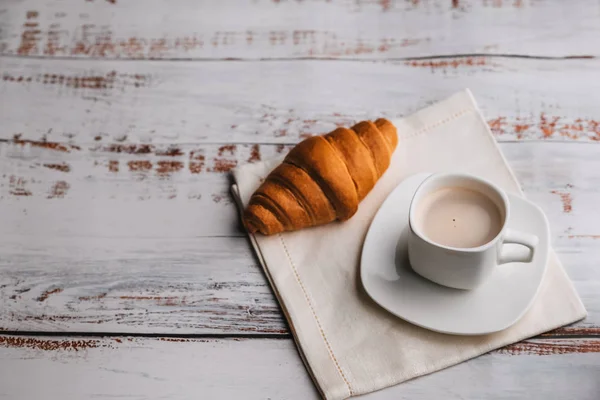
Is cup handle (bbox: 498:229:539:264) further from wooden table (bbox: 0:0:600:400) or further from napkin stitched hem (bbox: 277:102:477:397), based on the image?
napkin stitched hem (bbox: 277:102:477:397)

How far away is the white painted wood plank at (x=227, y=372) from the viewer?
0.84m

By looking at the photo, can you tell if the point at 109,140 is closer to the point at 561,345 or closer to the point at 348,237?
the point at 348,237

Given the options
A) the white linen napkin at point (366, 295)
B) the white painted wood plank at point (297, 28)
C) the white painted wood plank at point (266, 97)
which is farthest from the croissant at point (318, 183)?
the white painted wood plank at point (297, 28)

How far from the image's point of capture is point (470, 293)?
2.82 feet

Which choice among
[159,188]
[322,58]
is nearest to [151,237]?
[159,188]

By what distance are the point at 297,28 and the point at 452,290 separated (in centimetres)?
54

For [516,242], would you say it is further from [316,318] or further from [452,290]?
[316,318]

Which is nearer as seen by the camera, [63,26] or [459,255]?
[459,255]

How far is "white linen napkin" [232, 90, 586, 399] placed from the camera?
0.85 metres

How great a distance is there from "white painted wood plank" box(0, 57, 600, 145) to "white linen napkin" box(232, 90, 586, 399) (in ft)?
0.25

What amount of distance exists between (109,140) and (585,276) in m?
0.70

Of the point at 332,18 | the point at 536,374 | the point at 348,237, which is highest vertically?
the point at 332,18

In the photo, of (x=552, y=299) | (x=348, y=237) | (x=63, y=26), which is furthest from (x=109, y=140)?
(x=552, y=299)

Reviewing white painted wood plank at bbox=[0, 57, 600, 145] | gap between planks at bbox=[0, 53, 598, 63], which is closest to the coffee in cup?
white painted wood plank at bbox=[0, 57, 600, 145]
